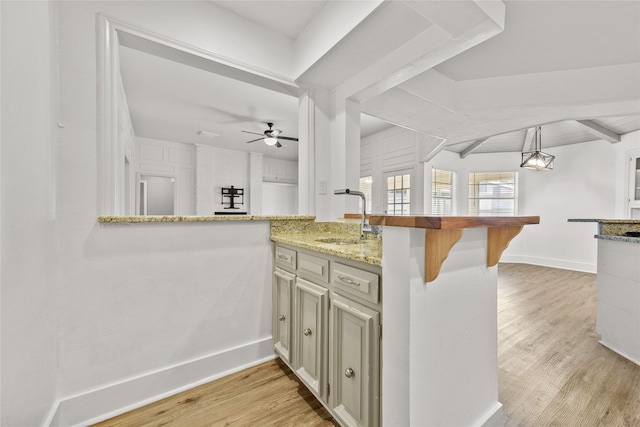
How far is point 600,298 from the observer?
227cm

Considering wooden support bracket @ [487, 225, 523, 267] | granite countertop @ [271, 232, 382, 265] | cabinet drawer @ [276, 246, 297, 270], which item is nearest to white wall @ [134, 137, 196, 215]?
cabinet drawer @ [276, 246, 297, 270]

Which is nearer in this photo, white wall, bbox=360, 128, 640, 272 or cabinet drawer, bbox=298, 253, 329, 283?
cabinet drawer, bbox=298, 253, 329, 283

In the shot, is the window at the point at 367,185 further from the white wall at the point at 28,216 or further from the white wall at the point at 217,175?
the white wall at the point at 28,216

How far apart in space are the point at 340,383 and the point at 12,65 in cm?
180

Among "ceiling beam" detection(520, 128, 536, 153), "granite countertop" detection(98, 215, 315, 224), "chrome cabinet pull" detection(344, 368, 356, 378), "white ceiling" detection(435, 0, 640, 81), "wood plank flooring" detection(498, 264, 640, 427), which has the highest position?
"ceiling beam" detection(520, 128, 536, 153)

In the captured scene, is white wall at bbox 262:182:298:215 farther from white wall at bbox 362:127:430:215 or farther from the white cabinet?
the white cabinet

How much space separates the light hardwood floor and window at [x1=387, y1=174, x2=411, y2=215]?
2.65 meters

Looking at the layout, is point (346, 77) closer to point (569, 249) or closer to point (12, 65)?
point (12, 65)

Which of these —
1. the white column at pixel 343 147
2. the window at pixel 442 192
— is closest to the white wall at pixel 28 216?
the white column at pixel 343 147

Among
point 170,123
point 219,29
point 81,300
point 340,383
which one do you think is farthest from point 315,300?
point 170,123

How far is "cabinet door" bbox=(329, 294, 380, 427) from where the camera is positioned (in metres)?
1.11

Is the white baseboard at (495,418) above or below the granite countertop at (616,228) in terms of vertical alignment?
below

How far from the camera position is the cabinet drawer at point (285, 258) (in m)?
1.72

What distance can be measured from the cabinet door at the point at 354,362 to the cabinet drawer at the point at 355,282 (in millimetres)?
51
